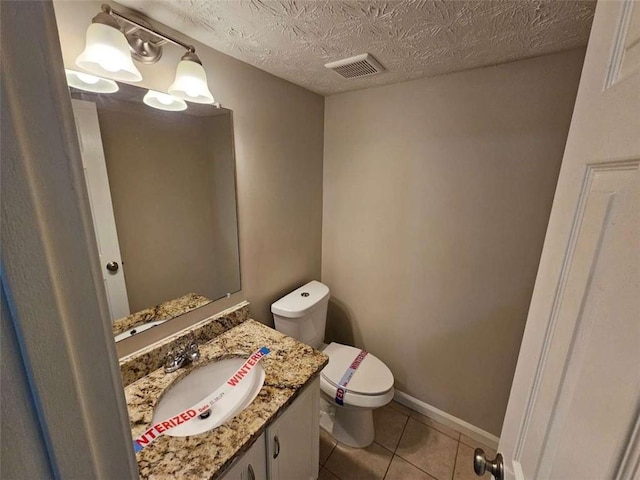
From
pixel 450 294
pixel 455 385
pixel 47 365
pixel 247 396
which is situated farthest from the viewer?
pixel 455 385

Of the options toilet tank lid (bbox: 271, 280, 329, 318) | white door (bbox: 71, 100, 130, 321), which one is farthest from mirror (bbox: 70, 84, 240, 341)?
toilet tank lid (bbox: 271, 280, 329, 318)

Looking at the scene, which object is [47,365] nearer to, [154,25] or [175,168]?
[175,168]

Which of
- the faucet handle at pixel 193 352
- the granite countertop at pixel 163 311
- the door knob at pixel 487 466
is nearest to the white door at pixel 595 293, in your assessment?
the door knob at pixel 487 466

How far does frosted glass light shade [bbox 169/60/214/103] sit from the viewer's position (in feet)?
3.24

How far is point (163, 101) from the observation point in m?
1.06

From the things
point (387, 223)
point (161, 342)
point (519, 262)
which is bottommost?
point (161, 342)

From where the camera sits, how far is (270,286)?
166 cm

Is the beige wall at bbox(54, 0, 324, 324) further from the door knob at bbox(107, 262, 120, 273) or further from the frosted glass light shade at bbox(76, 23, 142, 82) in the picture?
the door knob at bbox(107, 262, 120, 273)

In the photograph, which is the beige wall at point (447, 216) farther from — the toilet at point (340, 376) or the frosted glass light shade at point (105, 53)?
the frosted glass light shade at point (105, 53)

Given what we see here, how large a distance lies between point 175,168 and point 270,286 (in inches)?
32.9

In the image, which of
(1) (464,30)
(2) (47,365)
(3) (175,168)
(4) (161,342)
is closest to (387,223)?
(1) (464,30)

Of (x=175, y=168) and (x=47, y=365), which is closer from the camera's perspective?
(x=47, y=365)

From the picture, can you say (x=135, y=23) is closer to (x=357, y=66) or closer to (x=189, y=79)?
(x=189, y=79)

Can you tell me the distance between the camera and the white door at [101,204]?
882mm
